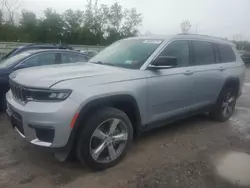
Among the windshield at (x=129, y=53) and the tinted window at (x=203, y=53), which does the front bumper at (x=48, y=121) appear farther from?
the tinted window at (x=203, y=53)

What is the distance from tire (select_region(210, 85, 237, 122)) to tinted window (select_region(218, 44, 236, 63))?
596 mm

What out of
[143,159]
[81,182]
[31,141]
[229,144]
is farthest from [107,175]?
[229,144]

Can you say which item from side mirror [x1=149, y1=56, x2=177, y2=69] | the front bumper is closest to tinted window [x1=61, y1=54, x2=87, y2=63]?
side mirror [x1=149, y1=56, x2=177, y2=69]

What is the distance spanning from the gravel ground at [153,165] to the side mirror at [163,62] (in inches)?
52.7

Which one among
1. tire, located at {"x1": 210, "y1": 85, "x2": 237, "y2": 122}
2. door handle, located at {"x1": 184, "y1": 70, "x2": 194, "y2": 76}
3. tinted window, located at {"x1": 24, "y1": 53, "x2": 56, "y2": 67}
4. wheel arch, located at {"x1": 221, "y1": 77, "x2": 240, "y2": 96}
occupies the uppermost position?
tinted window, located at {"x1": 24, "y1": 53, "x2": 56, "y2": 67}

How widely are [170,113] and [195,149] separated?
715 mm

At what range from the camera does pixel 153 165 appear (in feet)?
A: 11.5

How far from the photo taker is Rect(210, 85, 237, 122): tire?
5.34 meters

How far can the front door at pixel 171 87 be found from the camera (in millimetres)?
3734

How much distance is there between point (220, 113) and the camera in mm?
5488

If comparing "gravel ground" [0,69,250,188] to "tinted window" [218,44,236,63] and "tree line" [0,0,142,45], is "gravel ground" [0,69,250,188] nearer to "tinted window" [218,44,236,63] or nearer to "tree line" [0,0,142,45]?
"tinted window" [218,44,236,63]

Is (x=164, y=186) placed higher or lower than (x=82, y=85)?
lower

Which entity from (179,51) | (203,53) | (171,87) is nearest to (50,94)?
(171,87)

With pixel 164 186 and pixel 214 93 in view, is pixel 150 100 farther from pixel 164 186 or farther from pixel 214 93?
pixel 214 93
